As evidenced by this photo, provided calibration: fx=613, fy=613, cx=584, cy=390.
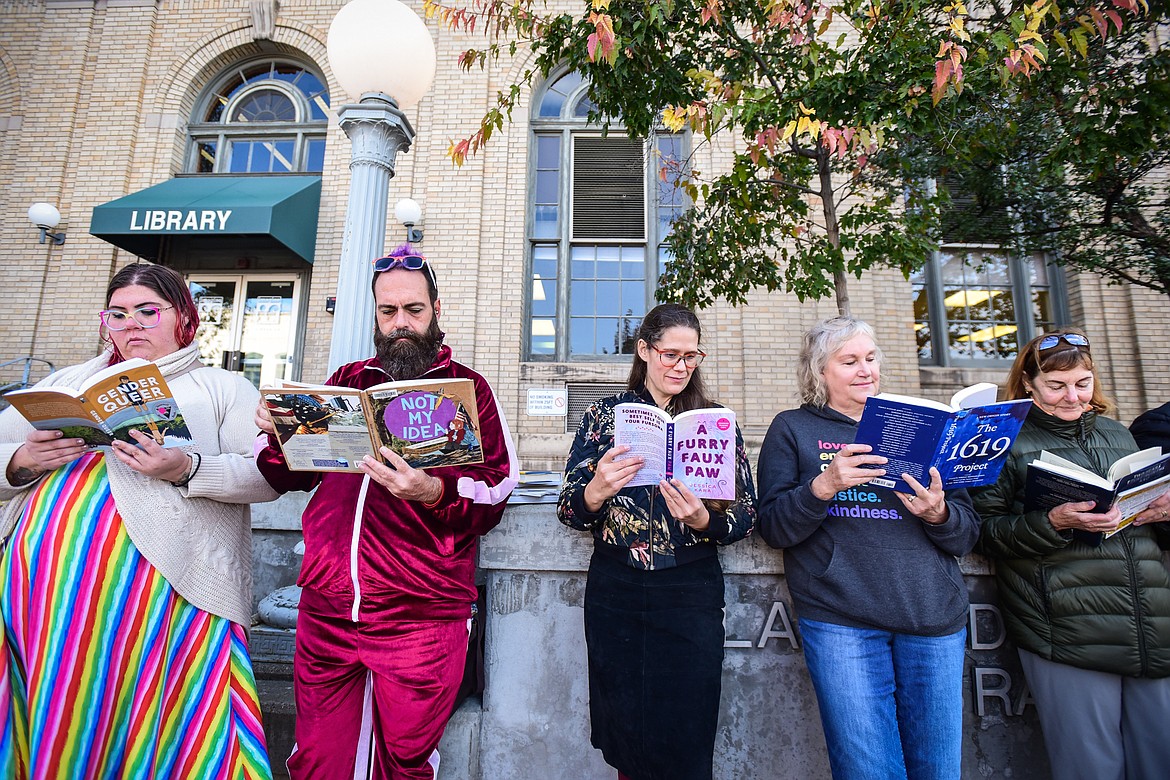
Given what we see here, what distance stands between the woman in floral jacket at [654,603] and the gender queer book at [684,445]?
44 mm

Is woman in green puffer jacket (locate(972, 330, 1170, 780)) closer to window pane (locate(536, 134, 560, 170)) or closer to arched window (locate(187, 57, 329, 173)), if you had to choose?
window pane (locate(536, 134, 560, 170))

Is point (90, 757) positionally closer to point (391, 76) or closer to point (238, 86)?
point (391, 76)

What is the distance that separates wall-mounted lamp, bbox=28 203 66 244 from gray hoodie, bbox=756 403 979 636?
11.3 meters

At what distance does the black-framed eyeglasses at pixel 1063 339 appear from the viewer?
8.28 feet

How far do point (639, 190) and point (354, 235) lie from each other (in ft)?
22.5

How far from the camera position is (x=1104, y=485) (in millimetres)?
2102

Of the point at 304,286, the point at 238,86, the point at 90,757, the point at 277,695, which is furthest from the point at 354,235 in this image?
the point at 238,86

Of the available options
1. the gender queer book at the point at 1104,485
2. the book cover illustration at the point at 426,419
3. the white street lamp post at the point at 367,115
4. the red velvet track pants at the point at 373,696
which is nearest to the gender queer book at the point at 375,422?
the book cover illustration at the point at 426,419

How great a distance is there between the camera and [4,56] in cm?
1030

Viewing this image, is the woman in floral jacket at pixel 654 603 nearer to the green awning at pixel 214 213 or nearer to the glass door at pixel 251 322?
the green awning at pixel 214 213

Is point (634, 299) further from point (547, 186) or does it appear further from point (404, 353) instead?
point (404, 353)

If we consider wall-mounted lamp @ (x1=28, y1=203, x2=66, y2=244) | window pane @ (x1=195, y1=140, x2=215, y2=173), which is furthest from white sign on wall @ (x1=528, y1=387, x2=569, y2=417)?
wall-mounted lamp @ (x1=28, y1=203, x2=66, y2=244)

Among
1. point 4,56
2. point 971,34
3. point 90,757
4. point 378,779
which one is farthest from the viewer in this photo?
point 4,56

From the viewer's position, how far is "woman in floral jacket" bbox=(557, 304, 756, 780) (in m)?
2.08
